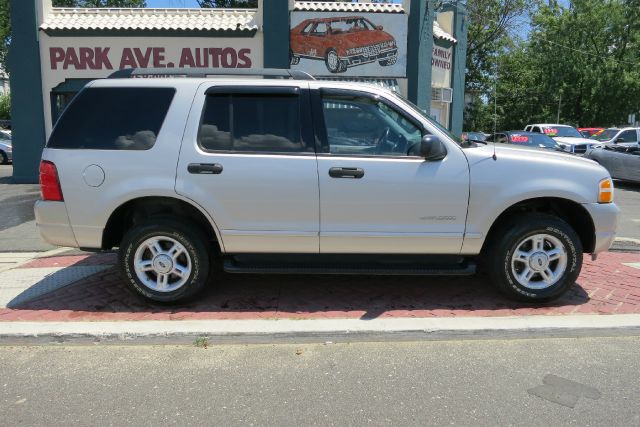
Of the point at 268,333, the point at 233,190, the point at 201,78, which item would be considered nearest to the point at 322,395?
the point at 268,333

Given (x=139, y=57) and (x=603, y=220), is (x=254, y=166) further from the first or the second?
(x=139, y=57)

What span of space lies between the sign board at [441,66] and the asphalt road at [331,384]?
14196 mm

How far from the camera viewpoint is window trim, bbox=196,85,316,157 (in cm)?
462

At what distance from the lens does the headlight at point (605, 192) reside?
4712mm

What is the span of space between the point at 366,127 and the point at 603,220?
225 centimetres

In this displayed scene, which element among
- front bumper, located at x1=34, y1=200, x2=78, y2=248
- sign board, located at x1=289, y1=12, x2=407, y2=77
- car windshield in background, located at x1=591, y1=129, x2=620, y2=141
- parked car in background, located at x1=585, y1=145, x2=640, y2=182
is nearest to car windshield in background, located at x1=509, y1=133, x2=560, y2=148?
parked car in background, located at x1=585, y1=145, x2=640, y2=182

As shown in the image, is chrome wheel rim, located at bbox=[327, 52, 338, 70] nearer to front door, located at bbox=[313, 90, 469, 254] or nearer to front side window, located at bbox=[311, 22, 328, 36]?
front side window, located at bbox=[311, 22, 328, 36]

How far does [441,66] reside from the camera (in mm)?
17750

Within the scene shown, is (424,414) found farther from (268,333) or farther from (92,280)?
(92,280)

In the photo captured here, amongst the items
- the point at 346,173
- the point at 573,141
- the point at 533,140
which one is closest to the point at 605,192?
the point at 346,173

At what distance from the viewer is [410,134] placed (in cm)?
472

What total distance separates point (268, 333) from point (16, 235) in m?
5.65

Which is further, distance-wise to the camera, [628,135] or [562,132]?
[562,132]

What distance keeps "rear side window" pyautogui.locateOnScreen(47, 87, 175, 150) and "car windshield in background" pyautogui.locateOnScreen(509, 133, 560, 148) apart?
14868 millimetres
